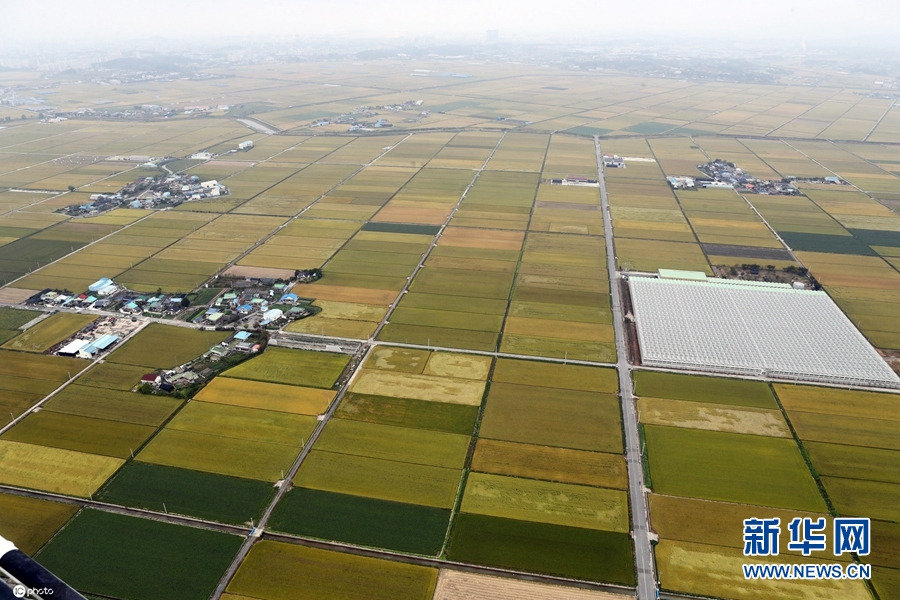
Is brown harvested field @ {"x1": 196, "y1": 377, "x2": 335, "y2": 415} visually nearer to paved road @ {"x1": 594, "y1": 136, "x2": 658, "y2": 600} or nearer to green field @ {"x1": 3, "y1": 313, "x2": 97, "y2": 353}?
green field @ {"x1": 3, "y1": 313, "x2": 97, "y2": 353}

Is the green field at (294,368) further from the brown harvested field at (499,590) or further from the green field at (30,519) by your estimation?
the brown harvested field at (499,590)

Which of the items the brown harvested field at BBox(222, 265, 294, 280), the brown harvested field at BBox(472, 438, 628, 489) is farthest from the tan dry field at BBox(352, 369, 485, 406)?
the brown harvested field at BBox(222, 265, 294, 280)

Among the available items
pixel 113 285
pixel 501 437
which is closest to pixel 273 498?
pixel 501 437

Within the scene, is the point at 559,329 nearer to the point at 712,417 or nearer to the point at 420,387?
the point at 712,417

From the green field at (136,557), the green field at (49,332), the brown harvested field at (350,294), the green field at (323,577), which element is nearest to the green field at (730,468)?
the green field at (323,577)

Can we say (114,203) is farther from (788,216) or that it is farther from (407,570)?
(788,216)

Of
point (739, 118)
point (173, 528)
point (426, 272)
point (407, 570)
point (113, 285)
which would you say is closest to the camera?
point (407, 570)
